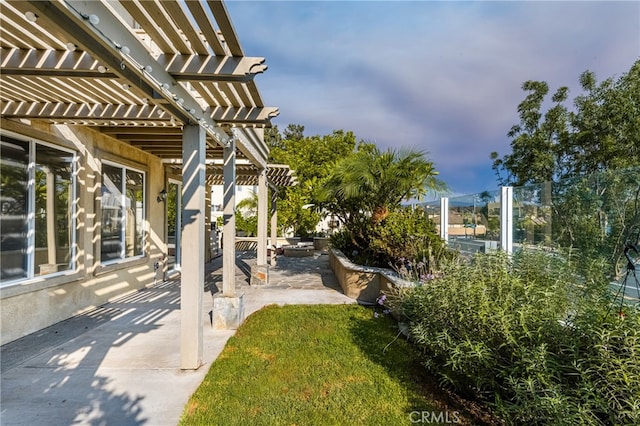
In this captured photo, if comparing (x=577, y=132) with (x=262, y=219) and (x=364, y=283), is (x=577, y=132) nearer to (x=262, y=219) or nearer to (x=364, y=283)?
(x=364, y=283)

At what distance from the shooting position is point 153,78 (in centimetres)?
304

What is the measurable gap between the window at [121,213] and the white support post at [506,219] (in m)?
7.75

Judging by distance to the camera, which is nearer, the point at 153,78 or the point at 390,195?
the point at 153,78

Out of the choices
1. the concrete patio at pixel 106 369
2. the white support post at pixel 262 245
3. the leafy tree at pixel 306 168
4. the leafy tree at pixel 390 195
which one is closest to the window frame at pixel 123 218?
the concrete patio at pixel 106 369

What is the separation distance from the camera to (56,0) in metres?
1.93

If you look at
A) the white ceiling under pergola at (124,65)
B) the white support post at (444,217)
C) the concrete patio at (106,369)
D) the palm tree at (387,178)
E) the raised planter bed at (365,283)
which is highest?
the white ceiling under pergola at (124,65)

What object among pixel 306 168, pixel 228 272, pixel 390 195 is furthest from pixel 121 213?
pixel 306 168

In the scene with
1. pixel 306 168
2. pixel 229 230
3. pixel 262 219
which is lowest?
pixel 229 230

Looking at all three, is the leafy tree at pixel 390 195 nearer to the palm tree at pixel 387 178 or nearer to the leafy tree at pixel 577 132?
the palm tree at pixel 387 178

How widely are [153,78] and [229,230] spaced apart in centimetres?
331

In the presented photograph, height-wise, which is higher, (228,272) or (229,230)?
(229,230)

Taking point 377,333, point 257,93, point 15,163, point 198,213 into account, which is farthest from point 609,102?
point 15,163

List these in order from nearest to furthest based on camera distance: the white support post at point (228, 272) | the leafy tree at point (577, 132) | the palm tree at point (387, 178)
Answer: the white support post at point (228, 272) < the palm tree at point (387, 178) < the leafy tree at point (577, 132)

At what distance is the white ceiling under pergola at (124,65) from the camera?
241 cm
